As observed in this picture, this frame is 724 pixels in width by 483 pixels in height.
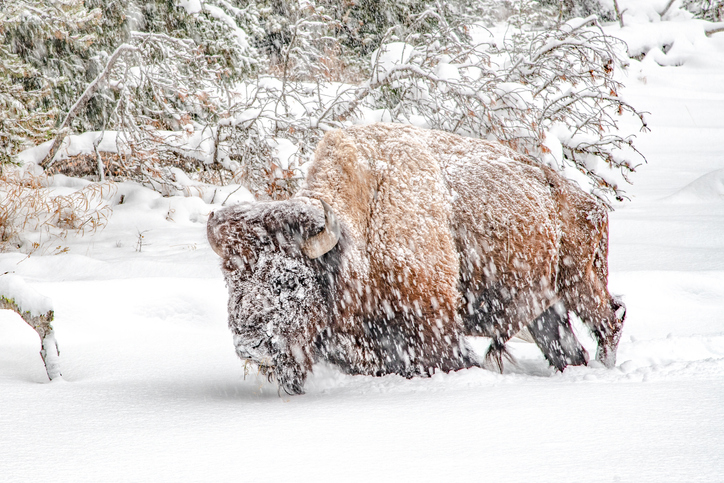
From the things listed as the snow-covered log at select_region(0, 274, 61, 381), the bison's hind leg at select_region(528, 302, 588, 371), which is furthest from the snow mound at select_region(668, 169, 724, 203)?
the snow-covered log at select_region(0, 274, 61, 381)

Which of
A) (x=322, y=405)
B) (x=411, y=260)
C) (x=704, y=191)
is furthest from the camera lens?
(x=704, y=191)

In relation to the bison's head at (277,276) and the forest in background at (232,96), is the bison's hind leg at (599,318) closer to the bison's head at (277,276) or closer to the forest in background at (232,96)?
the bison's head at (277,276)

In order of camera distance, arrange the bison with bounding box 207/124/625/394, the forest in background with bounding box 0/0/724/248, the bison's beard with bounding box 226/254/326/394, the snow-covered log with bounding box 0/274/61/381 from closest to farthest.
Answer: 1. the bison's beard with bounding box 226/254/326/394
2. the bison with bounding box 207/124/625/394
3. the snow-covered log with bounding box 0/274/61/381
4. the forest in background with bounding box 0/0/724/248

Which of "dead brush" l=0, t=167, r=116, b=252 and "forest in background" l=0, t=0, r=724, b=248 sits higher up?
"forest in background" l=0, t=0, r=724, b=248

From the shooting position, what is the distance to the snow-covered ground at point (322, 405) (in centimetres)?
146

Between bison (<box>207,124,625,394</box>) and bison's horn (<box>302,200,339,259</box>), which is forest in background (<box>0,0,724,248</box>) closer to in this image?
bison (<box>207,124,625,394</box>)

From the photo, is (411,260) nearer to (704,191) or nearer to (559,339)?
(559,339)

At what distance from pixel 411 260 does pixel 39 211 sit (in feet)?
18.2

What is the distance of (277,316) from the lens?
95.7 inches

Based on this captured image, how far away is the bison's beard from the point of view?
7.72ft

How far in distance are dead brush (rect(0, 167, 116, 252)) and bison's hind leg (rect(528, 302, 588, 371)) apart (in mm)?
5260

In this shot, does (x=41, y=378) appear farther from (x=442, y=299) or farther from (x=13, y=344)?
(x=442, y=299)

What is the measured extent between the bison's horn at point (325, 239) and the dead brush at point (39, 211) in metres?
4.86

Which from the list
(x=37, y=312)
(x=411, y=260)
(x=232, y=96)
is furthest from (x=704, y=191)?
(x=37, y=312)
